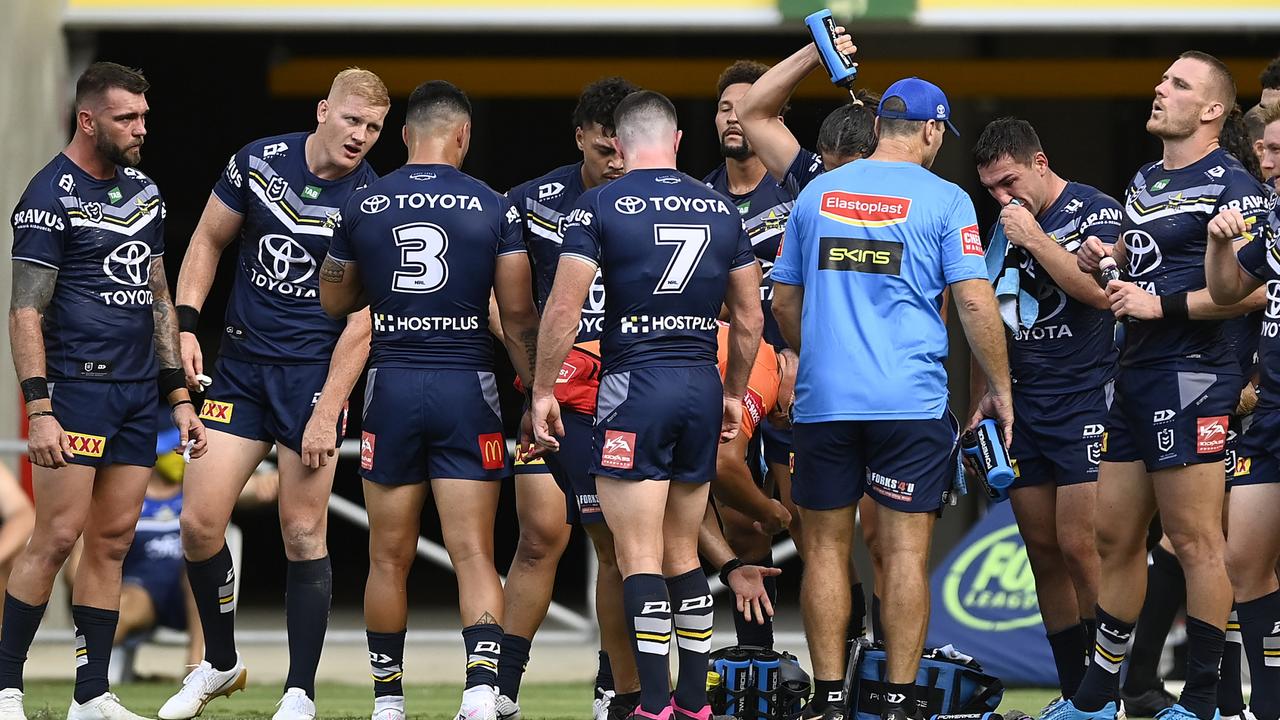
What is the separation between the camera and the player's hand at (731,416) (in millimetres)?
6332

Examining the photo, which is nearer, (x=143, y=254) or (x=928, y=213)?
(x=928, y=213)

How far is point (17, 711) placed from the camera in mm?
6457

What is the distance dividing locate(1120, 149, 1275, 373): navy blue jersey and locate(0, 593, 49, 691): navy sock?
4323mm

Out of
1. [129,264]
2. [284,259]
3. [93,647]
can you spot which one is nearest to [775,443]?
[284,259]

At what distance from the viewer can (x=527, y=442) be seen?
658 cm

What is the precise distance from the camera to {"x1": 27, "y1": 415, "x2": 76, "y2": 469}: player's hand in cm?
636

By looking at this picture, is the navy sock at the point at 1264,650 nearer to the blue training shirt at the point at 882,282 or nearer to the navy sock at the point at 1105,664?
the navy sock at the point at 1105,664

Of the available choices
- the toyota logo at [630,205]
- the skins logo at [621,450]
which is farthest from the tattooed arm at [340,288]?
the skins logo at [621,450]

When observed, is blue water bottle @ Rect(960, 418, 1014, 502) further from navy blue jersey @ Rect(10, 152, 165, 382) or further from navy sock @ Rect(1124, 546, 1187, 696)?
navy blue jersey @ Rect(10, 152, 165, 382)

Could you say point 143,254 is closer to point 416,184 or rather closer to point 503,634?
point 416,184

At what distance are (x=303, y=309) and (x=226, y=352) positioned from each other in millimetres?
382

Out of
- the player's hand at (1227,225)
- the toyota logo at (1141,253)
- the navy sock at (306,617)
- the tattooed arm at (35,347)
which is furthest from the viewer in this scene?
the navy sock at (306,617)

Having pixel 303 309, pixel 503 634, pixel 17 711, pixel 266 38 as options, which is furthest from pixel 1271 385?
pixel 266 38

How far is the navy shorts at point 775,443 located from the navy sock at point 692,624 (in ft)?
4.48
